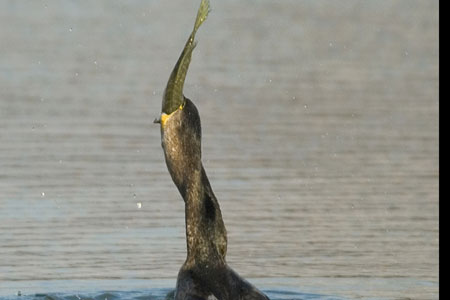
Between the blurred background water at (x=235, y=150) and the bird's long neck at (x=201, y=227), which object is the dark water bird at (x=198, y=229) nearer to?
the bird's long neck at (x=201, y=227)

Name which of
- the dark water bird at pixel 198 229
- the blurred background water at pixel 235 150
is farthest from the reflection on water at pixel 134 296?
the dark water bird at pixel 198 229

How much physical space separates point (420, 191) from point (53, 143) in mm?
3260

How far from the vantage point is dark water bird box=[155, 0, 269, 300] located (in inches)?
301

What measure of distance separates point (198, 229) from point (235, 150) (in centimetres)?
513

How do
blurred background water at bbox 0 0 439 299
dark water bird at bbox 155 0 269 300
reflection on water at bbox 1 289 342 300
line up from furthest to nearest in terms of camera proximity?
blurred background water at bbox 0 0 439 299, reflection on water at bbox 1 289 342 300, dark water bird at bbox 155 0 269 300

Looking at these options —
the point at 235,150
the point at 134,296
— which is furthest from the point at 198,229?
the point at 235,150

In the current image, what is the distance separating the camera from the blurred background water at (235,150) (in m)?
9.81

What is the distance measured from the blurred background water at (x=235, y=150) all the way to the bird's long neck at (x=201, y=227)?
58.0 inches

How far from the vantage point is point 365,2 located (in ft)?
74.5

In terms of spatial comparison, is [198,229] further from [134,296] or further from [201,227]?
[134,296]

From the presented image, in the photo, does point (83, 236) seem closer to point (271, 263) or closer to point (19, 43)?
point (271, 263)

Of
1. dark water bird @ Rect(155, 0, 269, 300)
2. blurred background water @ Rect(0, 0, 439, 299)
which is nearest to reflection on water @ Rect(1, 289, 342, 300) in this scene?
blurred background water @ Rect(0, 0, 439, 299)

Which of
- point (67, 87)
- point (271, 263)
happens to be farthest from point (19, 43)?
point (271, 263)

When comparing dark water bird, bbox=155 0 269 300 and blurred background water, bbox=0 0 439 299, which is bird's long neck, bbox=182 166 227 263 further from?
blurred background water, bbox=0 0 439 299
